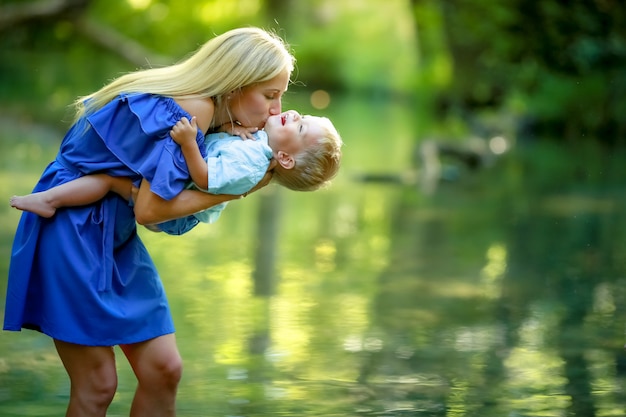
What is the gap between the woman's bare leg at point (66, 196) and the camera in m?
3.15

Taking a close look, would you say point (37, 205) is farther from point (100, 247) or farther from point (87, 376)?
point (87, 376)

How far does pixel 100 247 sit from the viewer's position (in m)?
3.20

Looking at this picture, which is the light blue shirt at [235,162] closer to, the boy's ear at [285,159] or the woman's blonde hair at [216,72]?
the boy's ear at [285,159]

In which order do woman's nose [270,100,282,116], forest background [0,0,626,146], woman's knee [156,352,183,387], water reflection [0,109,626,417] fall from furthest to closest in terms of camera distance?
forest background [0,0,626,146]
water reflection [0,109,626,417]
woman's nose [270,100,282,116]
woman's knee [156,352,183,387]

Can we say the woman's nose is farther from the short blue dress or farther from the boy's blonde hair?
the short blue dress

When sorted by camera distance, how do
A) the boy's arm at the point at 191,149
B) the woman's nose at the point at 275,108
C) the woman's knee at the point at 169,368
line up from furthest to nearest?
the woman's nose at the point at 275,108
the woman's knee at the point at 169,368
the boy's arm at the point at 191,149

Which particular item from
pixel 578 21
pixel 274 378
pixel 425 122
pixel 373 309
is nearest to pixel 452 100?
pixel 425 122

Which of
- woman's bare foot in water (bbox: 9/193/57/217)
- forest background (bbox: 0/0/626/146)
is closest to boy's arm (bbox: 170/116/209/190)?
woman's bare foot in water (bbox: 9/193/57/217)

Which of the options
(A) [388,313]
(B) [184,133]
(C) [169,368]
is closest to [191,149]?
(B) [184,133]

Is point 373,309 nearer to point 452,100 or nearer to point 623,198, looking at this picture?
point 623,198

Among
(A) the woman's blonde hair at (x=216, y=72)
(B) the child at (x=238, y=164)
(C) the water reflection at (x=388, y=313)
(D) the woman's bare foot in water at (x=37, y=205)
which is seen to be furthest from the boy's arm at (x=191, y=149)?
(C) the water reflection at (x=388, y=313)

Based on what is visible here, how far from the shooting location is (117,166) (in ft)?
10.5

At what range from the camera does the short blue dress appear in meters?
3.13

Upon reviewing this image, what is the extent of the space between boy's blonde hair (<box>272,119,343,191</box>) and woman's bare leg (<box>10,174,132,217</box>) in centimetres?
54
